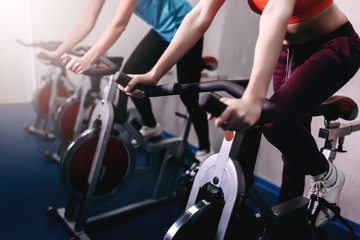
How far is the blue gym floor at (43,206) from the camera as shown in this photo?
1.58 m

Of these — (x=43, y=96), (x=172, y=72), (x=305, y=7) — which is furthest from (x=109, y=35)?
(x=43, y=96)

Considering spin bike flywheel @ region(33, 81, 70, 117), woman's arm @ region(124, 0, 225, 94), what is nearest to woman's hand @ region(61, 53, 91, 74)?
woman's arm @ region(124, 0, 225, 94)

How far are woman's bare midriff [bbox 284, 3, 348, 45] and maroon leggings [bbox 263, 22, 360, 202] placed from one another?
0.02 m

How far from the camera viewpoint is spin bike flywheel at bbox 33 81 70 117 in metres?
2.99

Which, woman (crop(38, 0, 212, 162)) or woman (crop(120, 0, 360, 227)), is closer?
woman (crop(120, 0, 360, 227))

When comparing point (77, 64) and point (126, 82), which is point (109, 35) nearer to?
point (77, 64)

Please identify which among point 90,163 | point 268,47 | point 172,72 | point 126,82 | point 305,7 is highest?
point 305,7

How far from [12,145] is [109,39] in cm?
207

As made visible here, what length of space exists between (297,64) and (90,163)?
1221 millimetres

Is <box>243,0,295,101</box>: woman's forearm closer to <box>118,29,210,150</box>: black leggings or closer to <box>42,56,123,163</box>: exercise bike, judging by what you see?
<box>118,29,210,150</box>: black leggings

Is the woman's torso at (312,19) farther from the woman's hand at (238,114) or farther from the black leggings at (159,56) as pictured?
the black leggings at (159,56)

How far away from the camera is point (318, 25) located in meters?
0.97

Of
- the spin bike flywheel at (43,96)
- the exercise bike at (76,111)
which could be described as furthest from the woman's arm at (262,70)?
the spin bike flywheel at (43,96)

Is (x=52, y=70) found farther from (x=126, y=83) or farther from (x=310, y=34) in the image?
(x=310, y=34)
